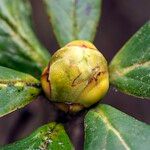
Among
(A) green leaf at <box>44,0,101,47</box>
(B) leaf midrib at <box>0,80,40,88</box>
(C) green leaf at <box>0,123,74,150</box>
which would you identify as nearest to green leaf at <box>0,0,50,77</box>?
(A) green leaf at <box>44,0,101,47</box>

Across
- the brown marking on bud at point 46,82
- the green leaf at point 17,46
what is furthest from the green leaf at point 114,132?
the green leaf at point 17,46

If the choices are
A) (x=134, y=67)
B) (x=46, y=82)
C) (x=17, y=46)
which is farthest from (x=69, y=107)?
(x=17, y=46)

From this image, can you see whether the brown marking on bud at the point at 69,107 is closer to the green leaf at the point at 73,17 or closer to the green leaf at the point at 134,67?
the green leaf at the point at 134,67

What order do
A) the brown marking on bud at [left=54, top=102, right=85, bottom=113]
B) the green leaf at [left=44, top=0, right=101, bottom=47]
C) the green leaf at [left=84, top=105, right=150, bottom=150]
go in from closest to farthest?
1. the green leaf at [left=84, top=105, right=150, bottom=150]
2. the brown marking on bud at [left=54, top=102, right=85, bottom=113]
3. the green leaf at [left=44, top=0, right=101, bottom=47]

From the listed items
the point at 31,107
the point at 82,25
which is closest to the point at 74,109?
the point at 82,25

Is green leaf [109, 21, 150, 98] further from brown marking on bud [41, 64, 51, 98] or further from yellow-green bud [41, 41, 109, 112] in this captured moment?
brown marking on bud [41, 64, 51, 98]

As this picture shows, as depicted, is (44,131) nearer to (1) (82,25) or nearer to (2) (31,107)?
(1) (82,25)
